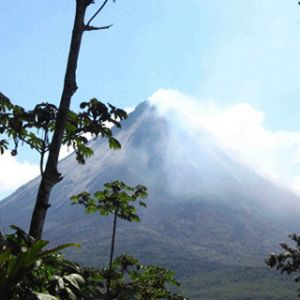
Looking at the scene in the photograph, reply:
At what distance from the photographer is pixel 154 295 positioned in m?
19.1

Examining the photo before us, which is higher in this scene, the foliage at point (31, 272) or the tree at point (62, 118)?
the tree at point (62, 118)

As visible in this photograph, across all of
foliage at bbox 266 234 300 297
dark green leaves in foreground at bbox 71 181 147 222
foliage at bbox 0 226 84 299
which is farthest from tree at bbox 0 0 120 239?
foliage at bbox 266 234 300 297

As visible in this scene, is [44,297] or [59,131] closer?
[44,297]

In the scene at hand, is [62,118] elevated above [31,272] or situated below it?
above

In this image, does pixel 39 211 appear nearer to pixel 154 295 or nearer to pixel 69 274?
pixel 69 274

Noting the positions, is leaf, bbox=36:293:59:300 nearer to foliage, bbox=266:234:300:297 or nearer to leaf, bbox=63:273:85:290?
leaf, bbox=63:273:85:290

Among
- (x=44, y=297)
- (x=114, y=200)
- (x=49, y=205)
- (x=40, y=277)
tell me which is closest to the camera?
(x=44, y=297)

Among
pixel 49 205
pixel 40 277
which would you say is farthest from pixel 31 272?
pixel 49 205

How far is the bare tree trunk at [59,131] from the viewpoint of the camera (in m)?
8.56

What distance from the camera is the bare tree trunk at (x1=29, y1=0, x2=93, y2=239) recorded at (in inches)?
337

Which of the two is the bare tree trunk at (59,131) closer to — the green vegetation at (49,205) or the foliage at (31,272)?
the green vegetation at (49,205)

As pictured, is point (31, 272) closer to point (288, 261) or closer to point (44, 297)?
point (44, 297)

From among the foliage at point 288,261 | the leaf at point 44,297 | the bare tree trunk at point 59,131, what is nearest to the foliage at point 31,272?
the leaf at point 44,297

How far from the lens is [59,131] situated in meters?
9.12
